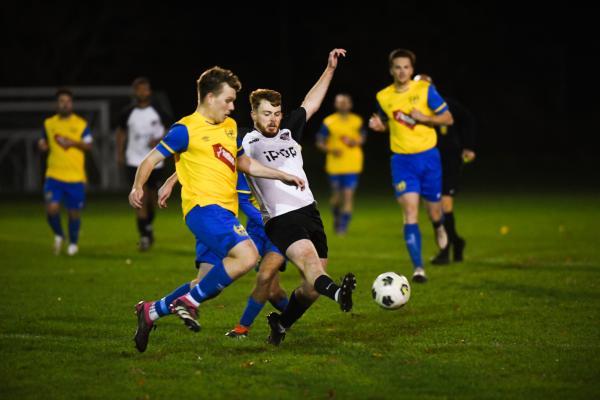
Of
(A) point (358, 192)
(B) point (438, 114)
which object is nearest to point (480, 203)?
(A) point (358, 192)

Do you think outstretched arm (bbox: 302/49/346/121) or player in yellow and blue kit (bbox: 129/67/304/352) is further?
outstretched arm (bbox: 302/49/346/121)

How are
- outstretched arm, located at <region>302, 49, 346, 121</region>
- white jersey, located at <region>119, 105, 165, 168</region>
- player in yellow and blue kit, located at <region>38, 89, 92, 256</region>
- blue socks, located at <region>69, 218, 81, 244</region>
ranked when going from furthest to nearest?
white jersey, located at <region>119, 105, 165, 168</region>
blue socks, located at <region>69, 218, 81, 244</region>
player in yellow and blue kit, located at <region>38, 89, 92, 256</region>
outstretched arm, located at <region>302, 49, 346, 121</region>

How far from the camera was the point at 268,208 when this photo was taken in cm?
723

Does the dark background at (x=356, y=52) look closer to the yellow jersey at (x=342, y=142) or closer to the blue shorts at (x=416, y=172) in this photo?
the yellow jersey at (x=342, y=142)

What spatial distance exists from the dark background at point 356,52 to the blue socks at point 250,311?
89.6 ft

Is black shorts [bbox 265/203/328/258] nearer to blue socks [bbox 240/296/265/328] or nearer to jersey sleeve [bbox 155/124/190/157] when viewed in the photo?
blue socks [bbox 240/296/265/328]

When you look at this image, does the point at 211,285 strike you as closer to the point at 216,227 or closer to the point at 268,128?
the point at 216,227

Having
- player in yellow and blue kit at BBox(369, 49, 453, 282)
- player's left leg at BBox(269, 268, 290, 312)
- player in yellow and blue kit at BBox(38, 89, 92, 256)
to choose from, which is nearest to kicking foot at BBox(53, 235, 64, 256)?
player in yellow and blue kit at BBox(38, 89, 92, 256)

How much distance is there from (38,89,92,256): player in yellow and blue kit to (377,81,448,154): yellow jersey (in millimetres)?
4879

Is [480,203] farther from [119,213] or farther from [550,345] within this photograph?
[550,345]

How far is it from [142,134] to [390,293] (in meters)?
A: 8.13

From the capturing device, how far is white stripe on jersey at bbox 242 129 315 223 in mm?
7203

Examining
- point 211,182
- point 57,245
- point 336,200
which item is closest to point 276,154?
point 211,182

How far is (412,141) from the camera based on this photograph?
35.2 feet
